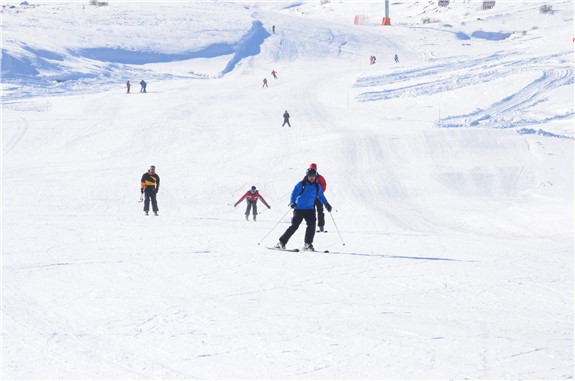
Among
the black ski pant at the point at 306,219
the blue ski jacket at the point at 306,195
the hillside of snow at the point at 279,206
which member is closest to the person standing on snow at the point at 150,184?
the hillside of snow at the point at 279,206

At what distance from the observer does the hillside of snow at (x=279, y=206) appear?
628cm

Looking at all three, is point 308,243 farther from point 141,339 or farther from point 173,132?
point 173,132

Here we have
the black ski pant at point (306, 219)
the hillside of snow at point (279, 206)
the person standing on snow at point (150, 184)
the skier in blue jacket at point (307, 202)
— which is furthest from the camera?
the person standing on snow at point (150, 184)

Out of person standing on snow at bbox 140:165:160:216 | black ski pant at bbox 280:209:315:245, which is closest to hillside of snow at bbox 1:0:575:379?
black ski pant at bbox 280:209:315:245

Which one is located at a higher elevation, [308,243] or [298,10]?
[298,10]

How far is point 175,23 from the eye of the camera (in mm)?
73000

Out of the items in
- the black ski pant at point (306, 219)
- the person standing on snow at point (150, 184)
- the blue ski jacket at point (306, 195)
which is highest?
the blue ski jacket at point (306, 195)

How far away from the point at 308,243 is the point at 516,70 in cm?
3564

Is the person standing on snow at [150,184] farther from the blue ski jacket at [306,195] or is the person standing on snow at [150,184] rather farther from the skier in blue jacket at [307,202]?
the blue ski jacket at [306,195]

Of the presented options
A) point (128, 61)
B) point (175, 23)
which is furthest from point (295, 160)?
point (175, 23)

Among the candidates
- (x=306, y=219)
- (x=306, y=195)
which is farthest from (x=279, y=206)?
(x=306, y=195)

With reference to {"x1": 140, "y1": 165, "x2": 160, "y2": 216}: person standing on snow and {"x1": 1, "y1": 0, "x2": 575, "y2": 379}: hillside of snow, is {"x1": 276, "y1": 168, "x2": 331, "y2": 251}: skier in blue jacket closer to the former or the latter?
{"x1": 1, "y1": 0, "x2": 575, "y2": 379}: hillside of snow

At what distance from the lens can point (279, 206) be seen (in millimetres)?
22000

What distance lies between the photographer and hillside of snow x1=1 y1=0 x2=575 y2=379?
20.6ft
